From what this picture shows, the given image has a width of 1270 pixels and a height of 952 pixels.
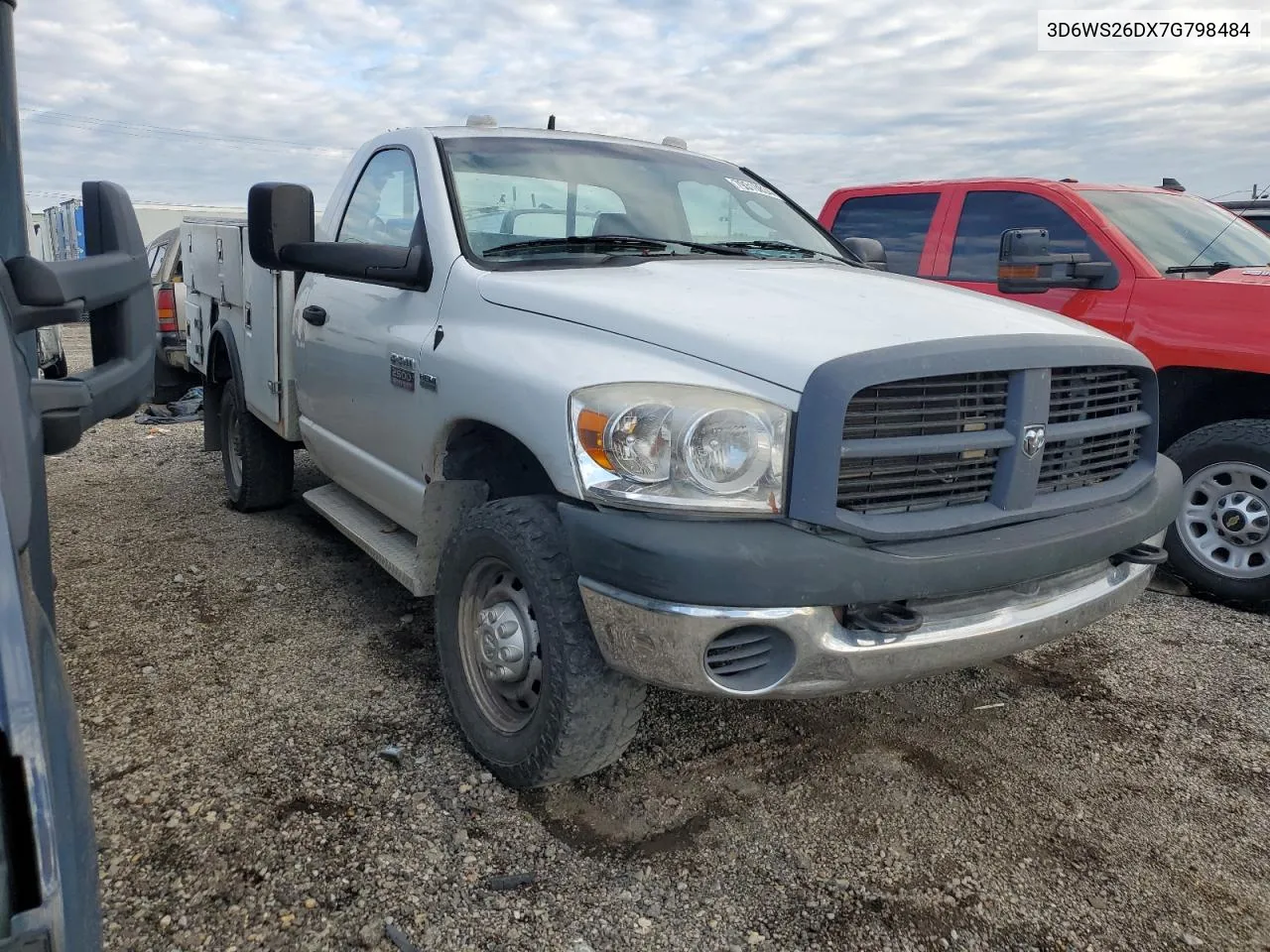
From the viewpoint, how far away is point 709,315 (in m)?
2.50

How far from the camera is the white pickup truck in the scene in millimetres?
2219

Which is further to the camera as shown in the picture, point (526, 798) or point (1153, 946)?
point (526, 798)

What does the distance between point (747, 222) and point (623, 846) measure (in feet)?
7.84

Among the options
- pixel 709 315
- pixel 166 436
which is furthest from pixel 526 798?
pixel 166 436

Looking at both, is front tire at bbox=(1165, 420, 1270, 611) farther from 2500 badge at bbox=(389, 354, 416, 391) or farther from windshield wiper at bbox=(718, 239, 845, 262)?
2500 badge at bbox=(389, 354, 416, 391)

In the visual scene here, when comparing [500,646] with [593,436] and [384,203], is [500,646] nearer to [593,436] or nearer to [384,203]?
[593,436]

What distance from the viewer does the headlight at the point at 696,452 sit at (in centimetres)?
222

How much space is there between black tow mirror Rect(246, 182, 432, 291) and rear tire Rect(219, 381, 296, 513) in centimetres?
187

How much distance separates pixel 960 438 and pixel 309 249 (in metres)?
2.22

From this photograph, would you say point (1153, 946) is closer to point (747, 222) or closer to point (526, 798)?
point (526, 798)

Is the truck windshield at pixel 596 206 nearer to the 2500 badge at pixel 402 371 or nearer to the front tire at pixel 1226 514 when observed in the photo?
the 2500 badge at pixel 402 371

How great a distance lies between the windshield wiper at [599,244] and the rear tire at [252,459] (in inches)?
98.7

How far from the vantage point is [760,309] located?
257cm

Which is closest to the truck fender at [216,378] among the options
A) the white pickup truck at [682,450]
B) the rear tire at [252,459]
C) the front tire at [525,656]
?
the rear tire at [252,459]
